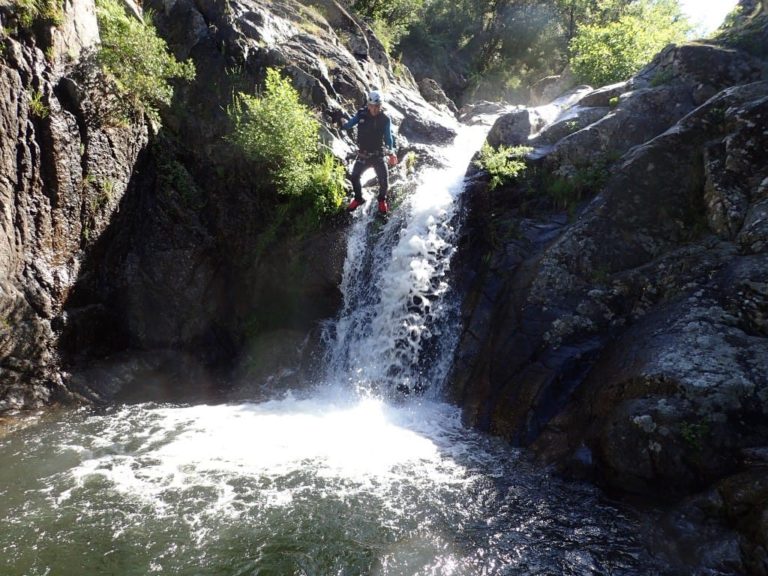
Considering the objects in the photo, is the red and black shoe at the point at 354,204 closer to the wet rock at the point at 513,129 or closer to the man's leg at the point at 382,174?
the man's leg at the point at 382,174

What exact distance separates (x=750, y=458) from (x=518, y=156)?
335 inches

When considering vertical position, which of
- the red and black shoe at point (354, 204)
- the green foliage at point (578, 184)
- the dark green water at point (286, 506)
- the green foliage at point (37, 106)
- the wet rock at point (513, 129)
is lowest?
the dark green water at point (286, 506)

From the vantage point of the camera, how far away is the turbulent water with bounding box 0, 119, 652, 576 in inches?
203

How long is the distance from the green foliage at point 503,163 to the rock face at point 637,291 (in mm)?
283

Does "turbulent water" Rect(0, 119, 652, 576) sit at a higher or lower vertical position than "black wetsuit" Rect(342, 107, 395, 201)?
lower

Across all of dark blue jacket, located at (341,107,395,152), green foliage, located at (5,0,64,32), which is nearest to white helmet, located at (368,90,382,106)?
dark blue jacket, located at (341,107,395,152)

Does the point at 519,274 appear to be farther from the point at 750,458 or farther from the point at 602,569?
the point at 602,569

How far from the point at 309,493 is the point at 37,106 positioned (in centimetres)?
850

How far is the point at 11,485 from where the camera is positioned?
6.26 m

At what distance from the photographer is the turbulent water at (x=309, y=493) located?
516 cm

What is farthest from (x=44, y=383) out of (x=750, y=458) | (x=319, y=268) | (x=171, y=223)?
(x=750, y=458)

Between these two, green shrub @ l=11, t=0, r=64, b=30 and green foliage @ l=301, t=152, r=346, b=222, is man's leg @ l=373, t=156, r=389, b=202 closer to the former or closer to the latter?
green foliage @ l=301, t=152, r=346, b=222

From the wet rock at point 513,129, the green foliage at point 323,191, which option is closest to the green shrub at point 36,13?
the green foliage at point 323,191

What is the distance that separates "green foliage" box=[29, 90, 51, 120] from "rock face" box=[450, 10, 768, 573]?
8872mm
